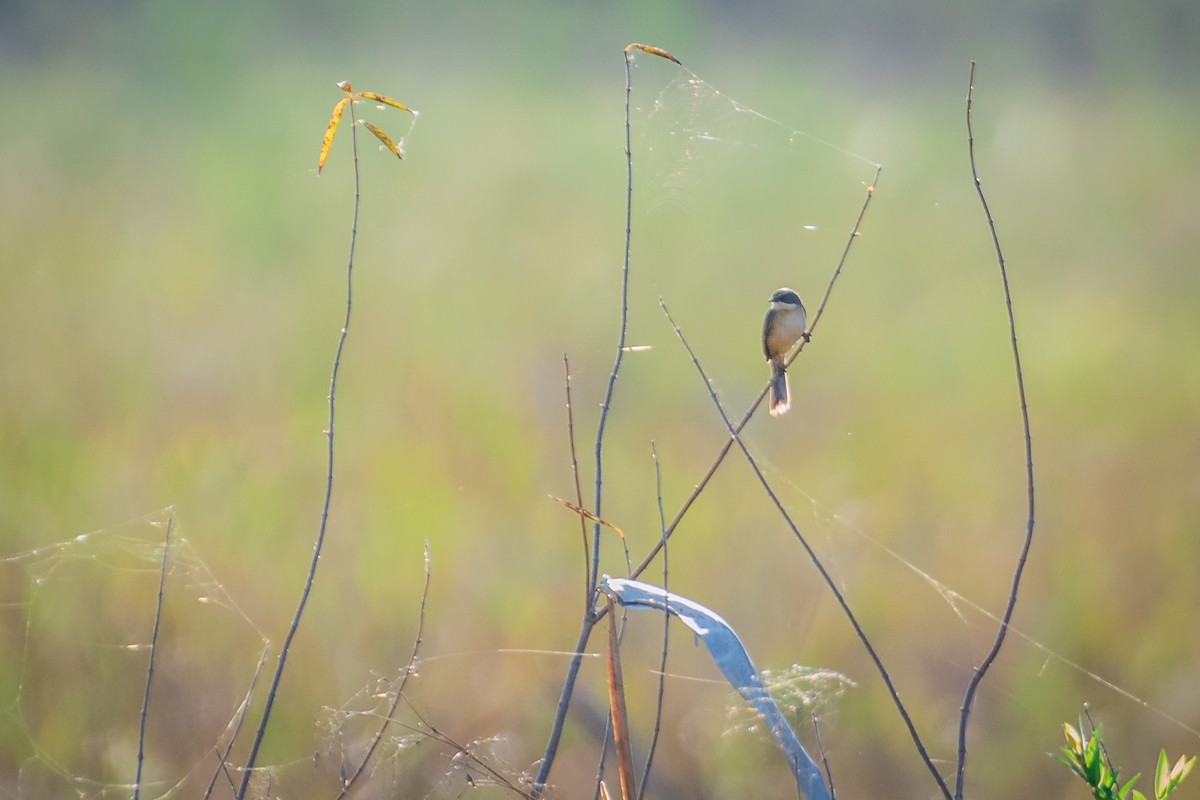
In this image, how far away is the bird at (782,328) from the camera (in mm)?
2533

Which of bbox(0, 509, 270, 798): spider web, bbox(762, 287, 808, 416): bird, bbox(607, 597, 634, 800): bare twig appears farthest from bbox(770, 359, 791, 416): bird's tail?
bbox(0, 509, 270, 798): spider web

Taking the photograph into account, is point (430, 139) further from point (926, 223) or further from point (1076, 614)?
point (1076, 614)

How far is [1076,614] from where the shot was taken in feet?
8.08

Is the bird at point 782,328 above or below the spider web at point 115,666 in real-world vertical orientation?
above

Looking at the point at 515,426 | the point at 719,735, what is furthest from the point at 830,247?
the point at 719,735

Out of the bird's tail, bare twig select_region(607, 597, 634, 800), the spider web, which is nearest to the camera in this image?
bare twig select_region(607, 597, 634, 800)

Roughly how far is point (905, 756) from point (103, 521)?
203 cm

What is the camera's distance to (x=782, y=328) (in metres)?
2.57

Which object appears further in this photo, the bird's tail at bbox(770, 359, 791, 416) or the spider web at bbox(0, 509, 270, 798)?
the bird's tail at bbox(770, 359, 791, 416)

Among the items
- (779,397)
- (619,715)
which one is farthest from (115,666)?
(779,397)

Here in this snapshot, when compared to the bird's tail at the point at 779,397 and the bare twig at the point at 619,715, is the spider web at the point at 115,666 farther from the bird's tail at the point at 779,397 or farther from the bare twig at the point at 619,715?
the bird's tail at the point at 779,397

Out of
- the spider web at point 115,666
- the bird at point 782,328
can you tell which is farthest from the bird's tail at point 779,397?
the spider web at point 115,666

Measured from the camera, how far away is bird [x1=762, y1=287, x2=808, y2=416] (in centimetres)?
253

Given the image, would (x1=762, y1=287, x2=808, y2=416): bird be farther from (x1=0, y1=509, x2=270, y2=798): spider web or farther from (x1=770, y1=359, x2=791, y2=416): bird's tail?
(x1=0, y1=509, x2=270, y2=798): spider web
